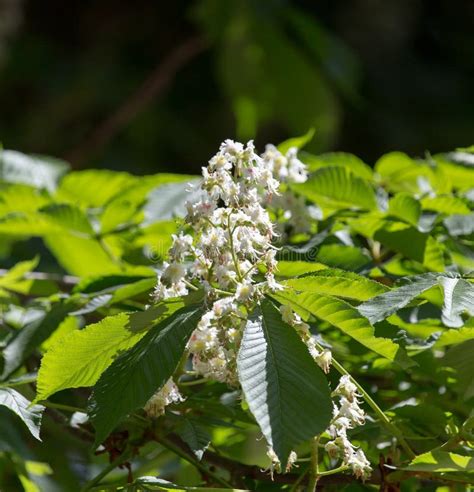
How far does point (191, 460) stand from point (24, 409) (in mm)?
148

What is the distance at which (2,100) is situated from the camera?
3846 millimetres

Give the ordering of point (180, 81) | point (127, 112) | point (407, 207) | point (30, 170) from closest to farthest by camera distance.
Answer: point (407, 207)
point (30, 170)
point (127, 112)
point (180, 81)

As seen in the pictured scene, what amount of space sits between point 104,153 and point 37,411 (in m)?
2.67

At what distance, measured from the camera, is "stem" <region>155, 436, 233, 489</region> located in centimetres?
78

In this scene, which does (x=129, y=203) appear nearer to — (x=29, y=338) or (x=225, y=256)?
(x=29, y=338)

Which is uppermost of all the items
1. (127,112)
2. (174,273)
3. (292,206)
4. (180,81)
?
(174,273)

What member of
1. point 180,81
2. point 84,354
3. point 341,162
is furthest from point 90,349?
point 180,81

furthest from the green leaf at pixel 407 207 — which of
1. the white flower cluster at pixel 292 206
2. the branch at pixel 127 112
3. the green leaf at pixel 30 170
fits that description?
the branch at pixel 127 112

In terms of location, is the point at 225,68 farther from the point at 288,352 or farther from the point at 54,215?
the point at 288,352

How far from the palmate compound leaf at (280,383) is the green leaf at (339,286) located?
3 centimetres

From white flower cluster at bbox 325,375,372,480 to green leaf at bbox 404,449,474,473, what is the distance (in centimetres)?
3

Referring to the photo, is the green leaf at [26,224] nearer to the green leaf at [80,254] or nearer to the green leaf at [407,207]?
the green leaf at [80,254]

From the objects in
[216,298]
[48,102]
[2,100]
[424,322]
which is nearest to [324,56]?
[424,322]

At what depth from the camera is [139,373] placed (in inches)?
26.4
